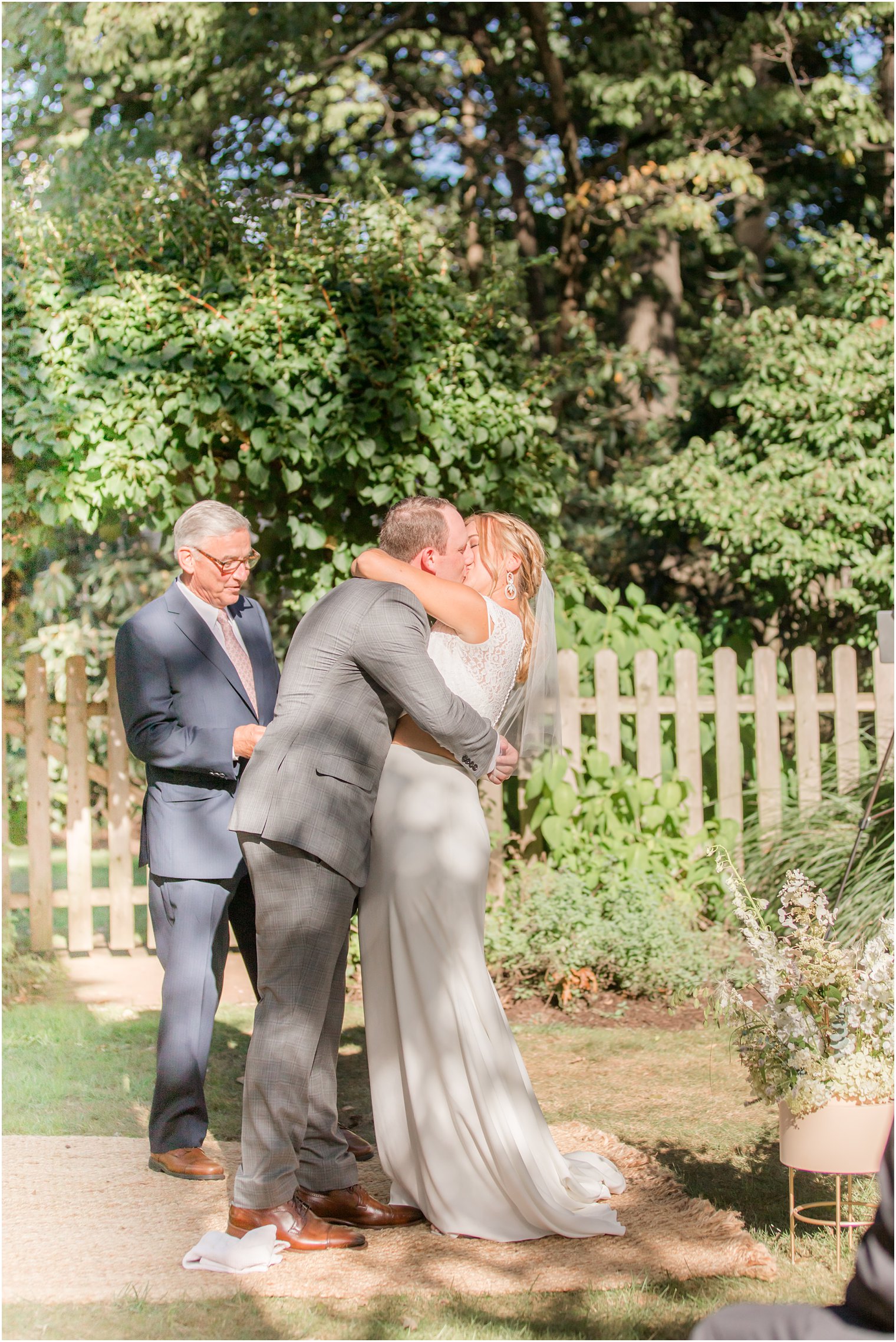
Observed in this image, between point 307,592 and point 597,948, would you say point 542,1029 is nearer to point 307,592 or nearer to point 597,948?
point 597,948

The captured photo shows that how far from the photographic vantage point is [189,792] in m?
3.80

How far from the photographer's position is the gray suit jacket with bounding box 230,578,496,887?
3121 mm

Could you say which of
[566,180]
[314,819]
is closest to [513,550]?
[314,819]

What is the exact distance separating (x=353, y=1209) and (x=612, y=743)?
3.60 m

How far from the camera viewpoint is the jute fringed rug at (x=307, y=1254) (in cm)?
294

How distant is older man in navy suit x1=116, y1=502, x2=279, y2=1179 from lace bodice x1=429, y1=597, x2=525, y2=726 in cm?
67

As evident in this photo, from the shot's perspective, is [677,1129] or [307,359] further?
[307,359]

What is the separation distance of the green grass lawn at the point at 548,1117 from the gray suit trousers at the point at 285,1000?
341mm

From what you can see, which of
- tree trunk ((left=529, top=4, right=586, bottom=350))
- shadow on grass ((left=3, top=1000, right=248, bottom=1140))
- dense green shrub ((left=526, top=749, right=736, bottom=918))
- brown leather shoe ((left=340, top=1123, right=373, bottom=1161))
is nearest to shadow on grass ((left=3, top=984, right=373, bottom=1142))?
shadow on grass ((left=3, top=1000, right=248, bottom=1140))

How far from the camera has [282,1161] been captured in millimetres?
3086

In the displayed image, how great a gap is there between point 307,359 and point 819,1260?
430 centimetres

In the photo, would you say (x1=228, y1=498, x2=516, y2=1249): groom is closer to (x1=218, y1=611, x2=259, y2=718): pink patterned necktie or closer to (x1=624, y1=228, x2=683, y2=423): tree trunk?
(x1=218, y1=611, x2=259, y2=718): pink patterned necktie

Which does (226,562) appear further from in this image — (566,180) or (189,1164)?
(566,180)

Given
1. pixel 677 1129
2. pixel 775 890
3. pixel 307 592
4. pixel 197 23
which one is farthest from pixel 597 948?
pixel 197 23
